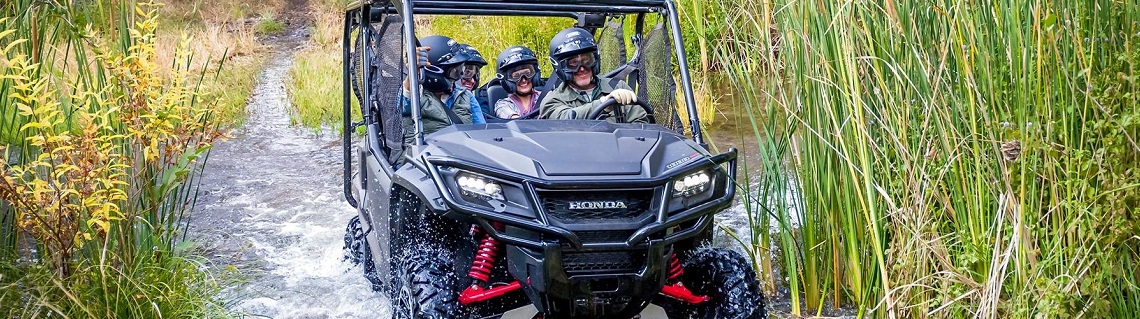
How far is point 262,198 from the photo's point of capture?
24.3 feet

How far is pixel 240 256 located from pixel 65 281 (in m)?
2.33

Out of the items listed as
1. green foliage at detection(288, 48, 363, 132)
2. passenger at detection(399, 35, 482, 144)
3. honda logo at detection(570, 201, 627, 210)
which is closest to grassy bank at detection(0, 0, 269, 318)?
passenger at detection(399, 35, 482, 144)

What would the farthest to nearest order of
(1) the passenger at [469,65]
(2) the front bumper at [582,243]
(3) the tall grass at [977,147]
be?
(1) the passenger at [469,65], (2) the front bumper at [582,243], (3) the tall grass at [977,147]

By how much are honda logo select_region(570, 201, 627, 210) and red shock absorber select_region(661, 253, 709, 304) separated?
1.21ft

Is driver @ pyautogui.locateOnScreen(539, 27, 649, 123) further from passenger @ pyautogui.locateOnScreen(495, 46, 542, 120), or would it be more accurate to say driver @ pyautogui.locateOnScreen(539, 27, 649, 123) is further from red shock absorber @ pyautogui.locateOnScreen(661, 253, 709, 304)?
red shock absorber @ pyautogui.locateOnScreen(661, 253, 709, 304)

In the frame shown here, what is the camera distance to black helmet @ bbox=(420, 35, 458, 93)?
522 centimetres

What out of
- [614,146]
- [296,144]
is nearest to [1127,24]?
[614,146]

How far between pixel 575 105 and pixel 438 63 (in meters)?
0.91

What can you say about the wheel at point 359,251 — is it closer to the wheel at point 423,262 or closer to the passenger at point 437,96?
the passenger at point 437,96

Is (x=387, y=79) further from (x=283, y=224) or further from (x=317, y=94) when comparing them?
(x=317, y=94)

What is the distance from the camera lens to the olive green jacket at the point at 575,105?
4559mm

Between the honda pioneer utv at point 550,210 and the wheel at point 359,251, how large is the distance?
24.0 inches

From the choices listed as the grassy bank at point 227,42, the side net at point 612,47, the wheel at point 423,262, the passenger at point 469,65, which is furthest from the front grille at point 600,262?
the passenger at point 469,65

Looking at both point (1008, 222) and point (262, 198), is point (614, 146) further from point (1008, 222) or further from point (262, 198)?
point (262, 198)
